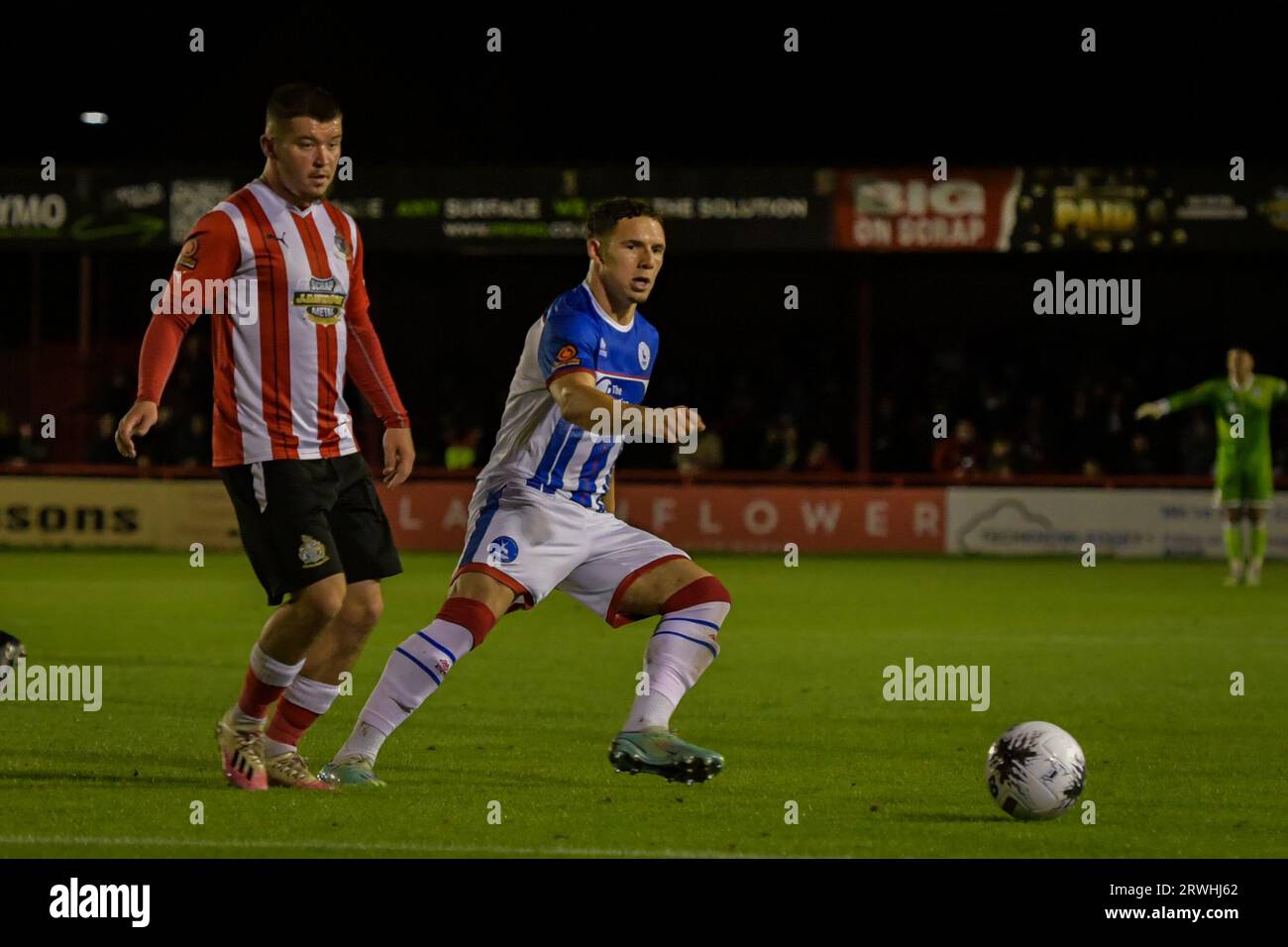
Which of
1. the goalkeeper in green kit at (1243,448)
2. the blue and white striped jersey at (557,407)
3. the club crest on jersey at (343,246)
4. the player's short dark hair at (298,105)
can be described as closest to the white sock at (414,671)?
the blue and white striped jersey at (557,407)

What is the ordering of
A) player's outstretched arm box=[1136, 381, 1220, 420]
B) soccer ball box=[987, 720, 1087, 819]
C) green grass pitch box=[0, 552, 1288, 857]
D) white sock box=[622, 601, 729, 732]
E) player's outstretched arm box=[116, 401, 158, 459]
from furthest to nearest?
player's outstretched arm box=[1136, 381, 1220, 420]
white sock box=[622, 601, 729, 732]
soccer ball box=[987, 720, 1087, 819]
player's outstretched arm box=[116, 401, 158, 459]
green grass pitch box=[0, 552, 1288, 857]

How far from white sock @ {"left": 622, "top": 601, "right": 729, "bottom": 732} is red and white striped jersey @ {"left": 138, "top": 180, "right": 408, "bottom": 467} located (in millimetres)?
1216

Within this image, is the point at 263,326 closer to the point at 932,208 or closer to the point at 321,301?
the point at 321,301

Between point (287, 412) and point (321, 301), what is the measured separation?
1.22ft

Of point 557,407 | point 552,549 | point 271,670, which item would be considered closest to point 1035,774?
point 552,549

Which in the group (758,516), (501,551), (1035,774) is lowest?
(1035,774)

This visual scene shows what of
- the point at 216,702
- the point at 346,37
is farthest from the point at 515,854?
the point at 346,37

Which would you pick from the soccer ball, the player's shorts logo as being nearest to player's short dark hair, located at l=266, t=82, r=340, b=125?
the player's shorts logo

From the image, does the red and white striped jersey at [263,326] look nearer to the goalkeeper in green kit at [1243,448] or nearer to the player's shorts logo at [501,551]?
the player's shorts logo at [501,551]

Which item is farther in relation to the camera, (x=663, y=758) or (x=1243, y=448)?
(x=1243, y=448)

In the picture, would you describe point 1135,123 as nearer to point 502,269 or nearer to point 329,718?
point 502,269

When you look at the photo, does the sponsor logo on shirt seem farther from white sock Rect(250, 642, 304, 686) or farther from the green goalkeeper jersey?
the green goalkeeper jersey

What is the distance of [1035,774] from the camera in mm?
5781

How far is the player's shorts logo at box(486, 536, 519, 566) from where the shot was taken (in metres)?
6.09
